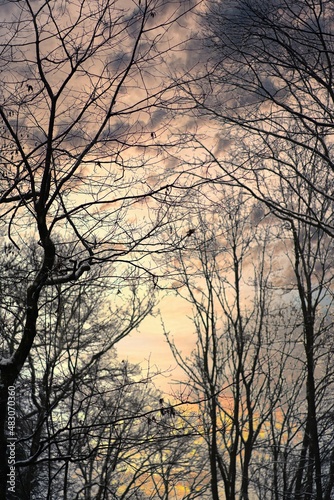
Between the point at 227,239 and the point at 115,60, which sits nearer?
the point at 115,60

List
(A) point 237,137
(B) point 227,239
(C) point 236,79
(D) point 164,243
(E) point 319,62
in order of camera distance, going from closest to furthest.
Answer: (D) point 164,243
(E) point 319,62
(C) point 236,79
(A) point 237,137
(B) point 227,239

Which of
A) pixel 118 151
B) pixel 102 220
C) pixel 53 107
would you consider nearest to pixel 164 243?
pixel 102 220

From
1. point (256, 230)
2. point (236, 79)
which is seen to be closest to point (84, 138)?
point (236, 79)

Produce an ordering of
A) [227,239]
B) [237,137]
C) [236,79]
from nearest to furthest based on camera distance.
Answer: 1. [236,79]
2. [237,137]
3. [227,239]

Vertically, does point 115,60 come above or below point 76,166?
above

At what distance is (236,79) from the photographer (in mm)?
6316

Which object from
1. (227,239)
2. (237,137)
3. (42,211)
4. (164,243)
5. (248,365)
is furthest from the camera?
(248,365)

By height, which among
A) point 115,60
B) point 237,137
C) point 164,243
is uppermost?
point 237,137

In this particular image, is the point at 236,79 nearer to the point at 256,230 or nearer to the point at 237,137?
the point at 237,137

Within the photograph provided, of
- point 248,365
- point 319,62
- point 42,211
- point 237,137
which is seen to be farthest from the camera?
point 248,365

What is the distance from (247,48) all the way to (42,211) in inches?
134

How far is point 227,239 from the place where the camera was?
9320 mm

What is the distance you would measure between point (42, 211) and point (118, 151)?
40.4 inches

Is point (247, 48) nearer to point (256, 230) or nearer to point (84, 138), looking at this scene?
point (84, 138)
